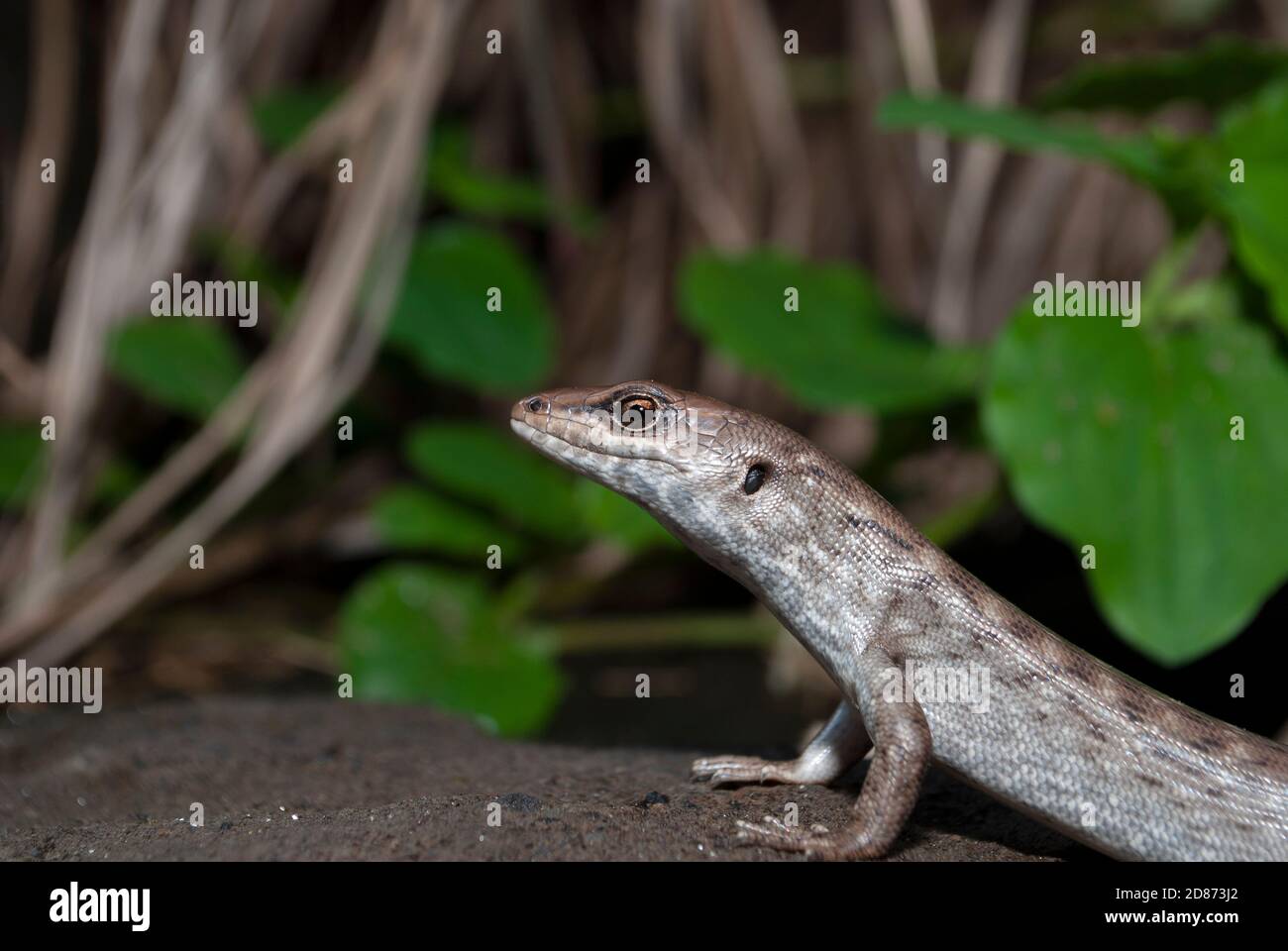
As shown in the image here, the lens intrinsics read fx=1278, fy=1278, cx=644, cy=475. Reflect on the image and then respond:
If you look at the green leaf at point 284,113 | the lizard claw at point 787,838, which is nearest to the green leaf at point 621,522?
the green leaf at point 284,113

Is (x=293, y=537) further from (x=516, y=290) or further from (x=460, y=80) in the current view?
(x=460, y=80)

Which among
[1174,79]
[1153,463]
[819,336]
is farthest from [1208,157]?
[819,336]

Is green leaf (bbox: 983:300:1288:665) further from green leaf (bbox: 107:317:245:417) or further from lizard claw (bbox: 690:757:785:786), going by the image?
green leaf (bbox: 107:317:245:417)

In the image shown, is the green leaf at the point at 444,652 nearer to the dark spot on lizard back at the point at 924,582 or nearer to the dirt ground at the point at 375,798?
the dirt ground at the point at 375,798

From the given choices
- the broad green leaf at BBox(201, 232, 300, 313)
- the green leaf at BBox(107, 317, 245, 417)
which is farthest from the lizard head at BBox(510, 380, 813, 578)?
the broad green leaf at BBox(201, 232, 300, 313)

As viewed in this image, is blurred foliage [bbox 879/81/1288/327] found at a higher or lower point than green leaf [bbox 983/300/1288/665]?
higher
